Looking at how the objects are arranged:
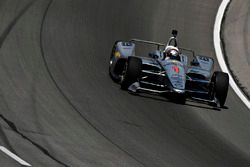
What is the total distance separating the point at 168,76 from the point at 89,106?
2.44 meters

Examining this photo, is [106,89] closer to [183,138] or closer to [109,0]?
[183,138]

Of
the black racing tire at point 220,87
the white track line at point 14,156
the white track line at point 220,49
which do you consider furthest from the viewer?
the white track line at point 220,49

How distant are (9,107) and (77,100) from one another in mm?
1858

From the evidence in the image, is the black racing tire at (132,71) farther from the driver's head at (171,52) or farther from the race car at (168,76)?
the driver's head at (171,52)

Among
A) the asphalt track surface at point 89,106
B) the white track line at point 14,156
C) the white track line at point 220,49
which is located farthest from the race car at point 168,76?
the white track line at point 14,156

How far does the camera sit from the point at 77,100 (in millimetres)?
15914

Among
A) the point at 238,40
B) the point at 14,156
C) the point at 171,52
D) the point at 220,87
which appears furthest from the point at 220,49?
the point at 14,156

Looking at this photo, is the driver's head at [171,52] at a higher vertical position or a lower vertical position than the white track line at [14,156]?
higher

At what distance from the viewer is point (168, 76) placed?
678 inches

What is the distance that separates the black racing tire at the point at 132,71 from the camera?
17062 millimetres

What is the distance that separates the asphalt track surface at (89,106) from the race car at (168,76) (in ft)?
0.94

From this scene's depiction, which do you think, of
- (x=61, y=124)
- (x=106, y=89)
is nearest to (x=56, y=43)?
(x=106, y=89)

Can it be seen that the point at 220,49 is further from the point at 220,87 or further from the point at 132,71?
the point at 132,71

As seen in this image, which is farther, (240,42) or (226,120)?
(240,42)
